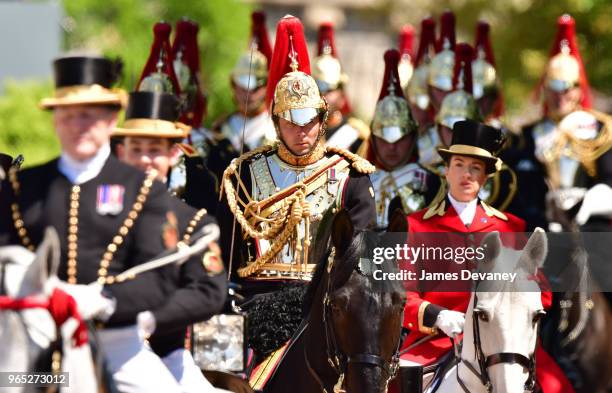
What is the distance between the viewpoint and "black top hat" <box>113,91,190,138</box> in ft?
32.3

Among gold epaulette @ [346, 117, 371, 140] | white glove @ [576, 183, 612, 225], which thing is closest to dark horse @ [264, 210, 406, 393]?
white glove @ [576, 183, 612, 225]

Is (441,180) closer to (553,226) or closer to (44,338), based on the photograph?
(553,226)

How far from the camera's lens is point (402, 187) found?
41.3 feet

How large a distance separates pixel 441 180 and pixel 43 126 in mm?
9826

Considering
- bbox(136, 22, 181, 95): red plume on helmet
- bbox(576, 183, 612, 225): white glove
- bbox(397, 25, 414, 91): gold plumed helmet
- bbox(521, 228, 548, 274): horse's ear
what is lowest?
bbox(521, 228, 548, 274): horse's ear

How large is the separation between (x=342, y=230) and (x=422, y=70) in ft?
28.2

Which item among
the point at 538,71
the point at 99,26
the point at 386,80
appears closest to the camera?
the point at 386,80

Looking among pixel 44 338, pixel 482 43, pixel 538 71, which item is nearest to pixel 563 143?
pixel 482 43

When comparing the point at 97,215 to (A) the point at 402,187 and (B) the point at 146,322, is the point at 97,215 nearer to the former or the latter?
(B) the point at 146,322

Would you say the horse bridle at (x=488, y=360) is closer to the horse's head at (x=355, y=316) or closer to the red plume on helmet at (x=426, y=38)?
the horse's head at (x=355, y=316)

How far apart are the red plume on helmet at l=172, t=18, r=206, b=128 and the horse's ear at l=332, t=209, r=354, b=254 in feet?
22.6

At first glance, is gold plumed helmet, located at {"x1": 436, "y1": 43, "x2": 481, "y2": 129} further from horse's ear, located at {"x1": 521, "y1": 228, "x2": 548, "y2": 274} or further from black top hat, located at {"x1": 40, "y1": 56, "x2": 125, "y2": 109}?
black top hat, located at {"x1": 40, "y1": 56, "x2": 125, "y2": 109}

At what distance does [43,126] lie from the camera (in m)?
21.6

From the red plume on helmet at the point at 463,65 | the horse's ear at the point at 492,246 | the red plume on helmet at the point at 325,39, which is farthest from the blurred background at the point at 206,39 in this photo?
the horse's ear at the point at 492,246
